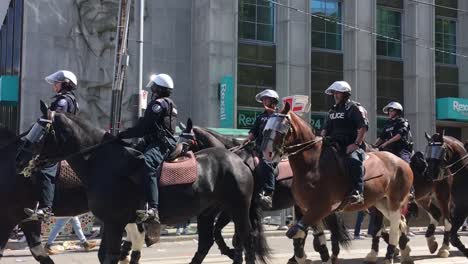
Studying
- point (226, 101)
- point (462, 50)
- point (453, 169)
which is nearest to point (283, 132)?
point (453, 169)

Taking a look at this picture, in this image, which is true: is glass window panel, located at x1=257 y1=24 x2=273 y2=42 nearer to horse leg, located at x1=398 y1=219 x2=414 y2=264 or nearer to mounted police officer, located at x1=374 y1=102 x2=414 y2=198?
mounted police officer, located at x1=374 y1=102 x2=414 y2=198

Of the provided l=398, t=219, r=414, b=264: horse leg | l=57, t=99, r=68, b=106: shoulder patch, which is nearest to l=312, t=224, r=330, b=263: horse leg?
l=398, t=219, r=414, b=264: horse leg

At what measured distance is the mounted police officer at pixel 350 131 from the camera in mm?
8664

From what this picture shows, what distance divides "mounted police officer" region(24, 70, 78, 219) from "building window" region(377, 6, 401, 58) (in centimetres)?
2445

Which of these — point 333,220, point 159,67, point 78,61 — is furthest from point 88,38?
point 333,220

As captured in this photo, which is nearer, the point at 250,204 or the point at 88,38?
the point at 250,204

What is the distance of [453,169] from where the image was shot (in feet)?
38.9

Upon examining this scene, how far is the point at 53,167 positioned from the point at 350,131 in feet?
14.5

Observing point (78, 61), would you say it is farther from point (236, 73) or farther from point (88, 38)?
point (236, 73)

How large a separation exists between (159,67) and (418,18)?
1386cm

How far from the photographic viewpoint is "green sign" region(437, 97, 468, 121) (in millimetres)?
31219

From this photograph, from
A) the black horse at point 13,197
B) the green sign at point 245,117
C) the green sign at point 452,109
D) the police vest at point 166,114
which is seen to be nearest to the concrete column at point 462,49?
the green sign at point 452,109

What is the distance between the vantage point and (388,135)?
12211 mm

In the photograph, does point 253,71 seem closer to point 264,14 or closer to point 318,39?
point 264,14
